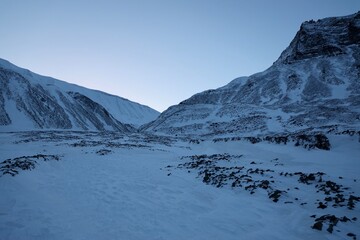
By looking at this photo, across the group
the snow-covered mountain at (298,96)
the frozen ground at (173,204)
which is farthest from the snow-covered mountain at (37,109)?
the frozen ground at (173,204)

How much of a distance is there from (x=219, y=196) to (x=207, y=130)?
166ft

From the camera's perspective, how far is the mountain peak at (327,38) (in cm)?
9562

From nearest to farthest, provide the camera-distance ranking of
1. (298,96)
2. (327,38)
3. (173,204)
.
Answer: (173,204) → (298,96) → (327,38)

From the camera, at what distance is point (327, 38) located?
3957 inches

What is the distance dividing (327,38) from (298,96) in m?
46.6

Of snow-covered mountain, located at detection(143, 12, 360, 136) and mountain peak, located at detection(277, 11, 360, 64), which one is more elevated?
mountain peak, located at detection(277, 11, 360, 64)

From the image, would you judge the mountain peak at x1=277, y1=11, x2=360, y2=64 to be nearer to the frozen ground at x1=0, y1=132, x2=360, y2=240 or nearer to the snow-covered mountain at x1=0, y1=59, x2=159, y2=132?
the snow-covered mountain at x1=0, y1=59, x2=159, y2=132

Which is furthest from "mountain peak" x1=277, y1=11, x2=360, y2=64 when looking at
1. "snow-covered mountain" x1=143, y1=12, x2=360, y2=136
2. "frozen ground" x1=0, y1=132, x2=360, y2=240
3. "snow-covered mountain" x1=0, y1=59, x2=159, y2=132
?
"frozen ground" x1=0, y1=132, x2=360, y2=240

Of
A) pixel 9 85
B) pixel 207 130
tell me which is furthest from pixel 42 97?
pixel 207 130

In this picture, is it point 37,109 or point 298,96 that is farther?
point 37,109

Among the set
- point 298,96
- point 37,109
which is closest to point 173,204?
point 298,96

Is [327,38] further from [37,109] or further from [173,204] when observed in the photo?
[173,204]

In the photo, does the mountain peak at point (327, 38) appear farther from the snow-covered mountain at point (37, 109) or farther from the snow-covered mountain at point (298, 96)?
the snow-covered mountain at point (37, 109)

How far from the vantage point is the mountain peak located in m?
95.6
